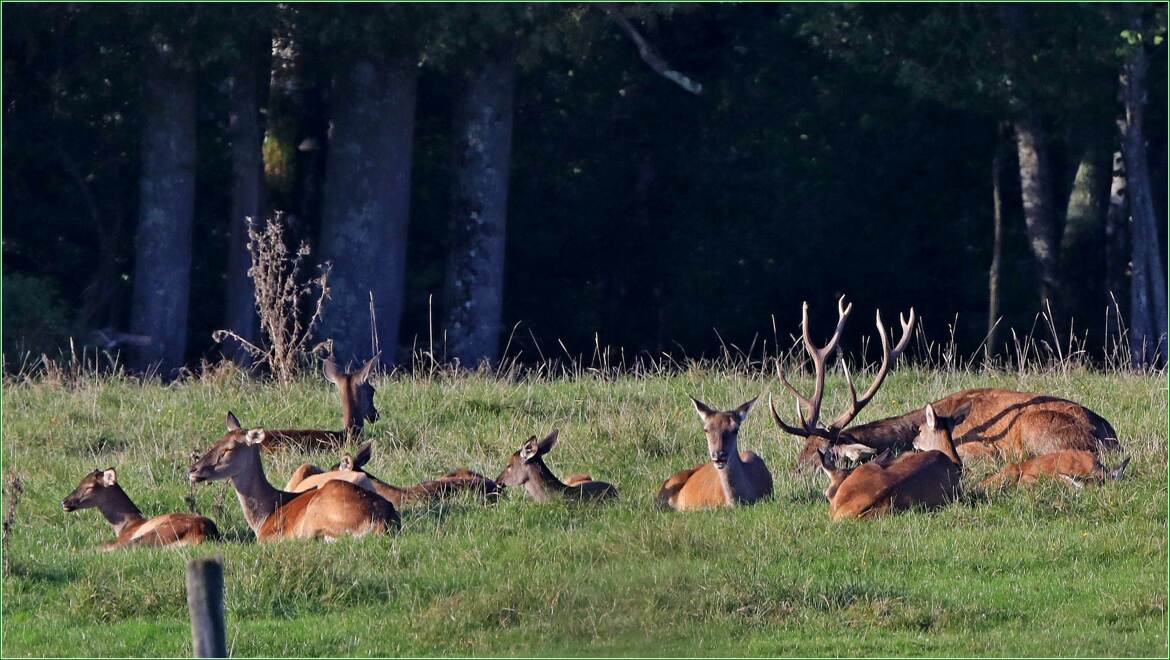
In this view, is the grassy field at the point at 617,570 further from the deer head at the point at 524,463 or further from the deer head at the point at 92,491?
the deer head at the point at 524,463

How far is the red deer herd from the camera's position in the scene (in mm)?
10102

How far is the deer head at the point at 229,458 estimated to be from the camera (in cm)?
1056

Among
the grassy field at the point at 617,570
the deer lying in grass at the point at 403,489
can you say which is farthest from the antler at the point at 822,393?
the deer lying in grass at the point at 403,489

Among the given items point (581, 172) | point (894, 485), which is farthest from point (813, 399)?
point (581, 172)

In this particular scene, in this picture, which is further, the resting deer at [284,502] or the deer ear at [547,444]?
the deer ear at [547,444]

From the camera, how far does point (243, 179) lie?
21641 millimetres

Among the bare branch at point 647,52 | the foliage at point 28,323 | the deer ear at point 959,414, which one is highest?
the bare branch at point 647,52

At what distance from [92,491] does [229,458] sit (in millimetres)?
737

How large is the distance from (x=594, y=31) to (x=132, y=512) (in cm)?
1187

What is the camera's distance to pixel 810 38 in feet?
84.9

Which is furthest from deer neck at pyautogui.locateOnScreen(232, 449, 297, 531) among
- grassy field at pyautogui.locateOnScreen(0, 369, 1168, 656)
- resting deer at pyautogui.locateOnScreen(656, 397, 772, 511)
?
resting deer at pyautogui.locateOnScreen(656, 397, 772, 511)

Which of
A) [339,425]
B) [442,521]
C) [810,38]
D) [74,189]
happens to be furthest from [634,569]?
[74,189]

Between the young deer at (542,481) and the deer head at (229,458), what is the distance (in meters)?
1.37

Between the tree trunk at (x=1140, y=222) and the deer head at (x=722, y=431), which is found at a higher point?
Answer: the tree trunk at (x=1140, y=222)
